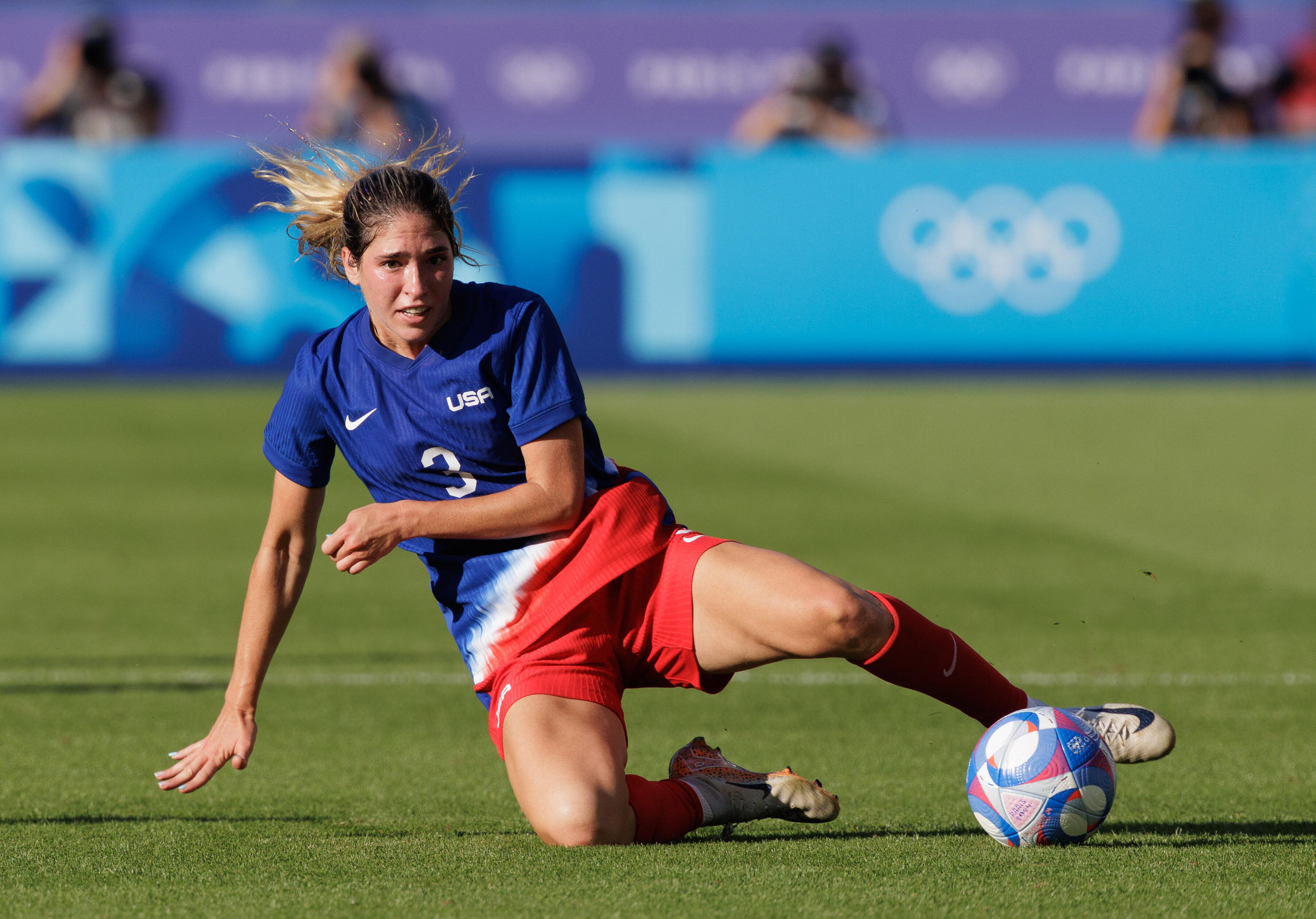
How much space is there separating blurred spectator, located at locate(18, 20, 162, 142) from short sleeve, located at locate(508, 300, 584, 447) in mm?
13695

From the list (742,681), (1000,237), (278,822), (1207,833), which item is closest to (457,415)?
(278,822)

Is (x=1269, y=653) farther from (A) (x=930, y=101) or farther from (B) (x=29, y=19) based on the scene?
(B) (x=29, y=19)

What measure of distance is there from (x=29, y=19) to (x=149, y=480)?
13470mm

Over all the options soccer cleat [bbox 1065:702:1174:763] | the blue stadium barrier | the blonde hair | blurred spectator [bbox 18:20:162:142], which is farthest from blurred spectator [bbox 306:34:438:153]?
soccer cleat [bbox 1065:702:1174:763]

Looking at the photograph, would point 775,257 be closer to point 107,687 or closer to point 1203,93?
point 1203,93

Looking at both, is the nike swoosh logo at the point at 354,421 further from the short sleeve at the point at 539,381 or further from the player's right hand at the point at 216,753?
the player's right hand at the point at 216,753

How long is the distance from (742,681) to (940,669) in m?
2.37

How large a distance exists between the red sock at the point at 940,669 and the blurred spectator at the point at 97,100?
558 inches

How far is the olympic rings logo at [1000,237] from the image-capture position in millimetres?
15102

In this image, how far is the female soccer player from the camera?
4.35 m

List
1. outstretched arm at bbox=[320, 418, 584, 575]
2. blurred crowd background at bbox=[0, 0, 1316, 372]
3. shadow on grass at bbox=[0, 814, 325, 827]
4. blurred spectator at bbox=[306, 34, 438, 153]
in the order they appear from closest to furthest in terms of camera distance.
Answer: outstretched arm at bbox=[320, 418, 584, 575] < shadow on grass at bbox=[0, 814, 325, 827] < blurred crowd background at bbox=[0, 0, 1316, 372] < blurred spectator at bbox=[306, 34, 438, 153]

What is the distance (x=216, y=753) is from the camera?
172 inches

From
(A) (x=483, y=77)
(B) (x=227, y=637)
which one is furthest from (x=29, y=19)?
(B) (x=227, y=637)

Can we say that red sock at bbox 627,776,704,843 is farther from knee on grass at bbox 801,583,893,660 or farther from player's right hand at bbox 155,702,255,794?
player's right hand at bbox 155,702,255,794
